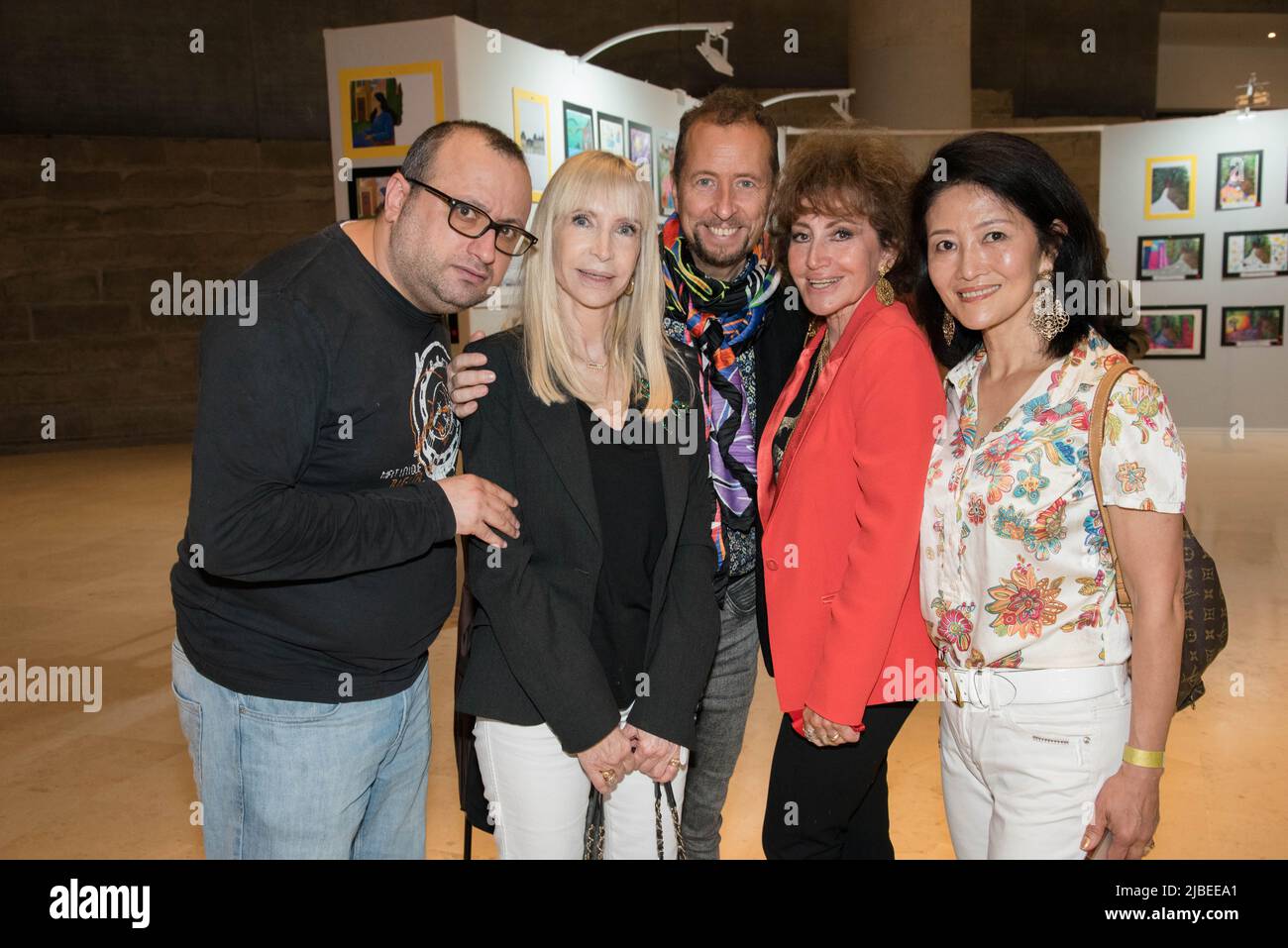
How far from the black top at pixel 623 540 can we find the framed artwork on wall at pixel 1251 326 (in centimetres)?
1306

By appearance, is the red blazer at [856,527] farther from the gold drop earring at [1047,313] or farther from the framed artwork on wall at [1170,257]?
the framed artwork on wall at [1170,257]

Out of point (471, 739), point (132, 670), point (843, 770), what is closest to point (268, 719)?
point (471, 739)

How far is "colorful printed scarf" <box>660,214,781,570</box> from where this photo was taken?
258 centimetres

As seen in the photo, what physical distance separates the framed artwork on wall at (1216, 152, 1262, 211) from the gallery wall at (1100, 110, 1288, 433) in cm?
5

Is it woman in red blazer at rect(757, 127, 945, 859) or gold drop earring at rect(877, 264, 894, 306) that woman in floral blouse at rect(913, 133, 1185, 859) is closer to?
woman in red blazer at rect(757, 127, 945, 859)

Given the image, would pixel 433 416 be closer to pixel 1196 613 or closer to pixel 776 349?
pixel 776 349

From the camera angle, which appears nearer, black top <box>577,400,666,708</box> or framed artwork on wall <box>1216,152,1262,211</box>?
black top <box>577,400,666,708</box>

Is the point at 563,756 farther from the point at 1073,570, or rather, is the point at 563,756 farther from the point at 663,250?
the point at 663,250

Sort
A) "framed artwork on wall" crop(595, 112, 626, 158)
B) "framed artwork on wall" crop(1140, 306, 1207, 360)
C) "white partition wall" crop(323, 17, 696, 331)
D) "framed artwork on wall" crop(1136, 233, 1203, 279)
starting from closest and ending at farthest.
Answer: "white partition wall" crop(323, 17, 696, 331) < "framed artwork on wall" crop(595, 112, 626, 158) < "framed artwork on wall" crop(1136, 233, 1203, 279) < "framed artwork on wall" crop(1140, 306, 1207, 360)

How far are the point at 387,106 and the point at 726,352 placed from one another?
14.4 ft

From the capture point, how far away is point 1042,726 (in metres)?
1.97

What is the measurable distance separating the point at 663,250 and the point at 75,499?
9.88 meters

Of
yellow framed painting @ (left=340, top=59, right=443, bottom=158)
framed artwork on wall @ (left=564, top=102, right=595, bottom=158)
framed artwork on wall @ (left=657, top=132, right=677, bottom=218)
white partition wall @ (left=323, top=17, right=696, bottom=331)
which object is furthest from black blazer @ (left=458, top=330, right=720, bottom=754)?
framed artwork on wall @ (left=657, top=132, right=677, bottom=218)

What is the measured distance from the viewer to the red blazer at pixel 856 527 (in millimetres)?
2152
